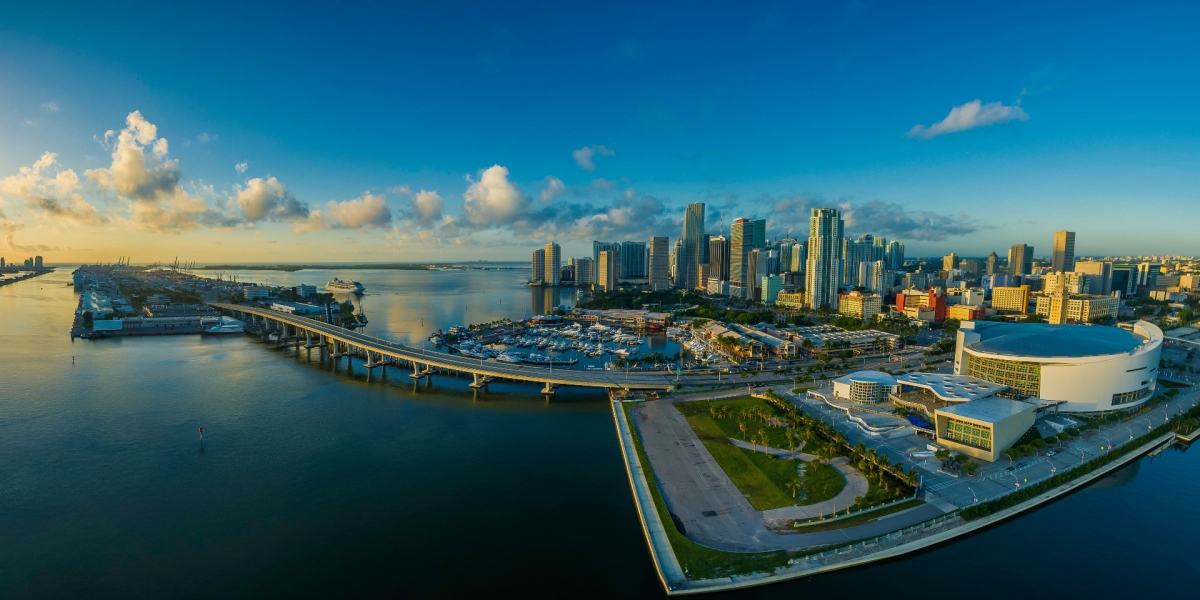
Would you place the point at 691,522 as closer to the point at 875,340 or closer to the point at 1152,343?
the point at 1152,343

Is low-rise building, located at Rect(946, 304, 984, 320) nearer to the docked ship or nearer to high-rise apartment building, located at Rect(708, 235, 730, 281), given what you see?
high-rise apartment building, located at Rect(708, 235, 730, 281)

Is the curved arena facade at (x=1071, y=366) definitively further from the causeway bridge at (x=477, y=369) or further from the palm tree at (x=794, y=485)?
the palm tree at (x=794, y=485)

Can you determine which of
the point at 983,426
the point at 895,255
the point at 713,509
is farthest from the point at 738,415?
the point at 895,255

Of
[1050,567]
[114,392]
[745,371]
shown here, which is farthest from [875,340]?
[114,392]

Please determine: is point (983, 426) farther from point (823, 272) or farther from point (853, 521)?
point (823, 272)

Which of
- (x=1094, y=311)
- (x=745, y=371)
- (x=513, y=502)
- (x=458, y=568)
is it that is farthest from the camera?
(x=1094, y=311)

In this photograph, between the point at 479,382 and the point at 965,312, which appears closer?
the point at 479,382

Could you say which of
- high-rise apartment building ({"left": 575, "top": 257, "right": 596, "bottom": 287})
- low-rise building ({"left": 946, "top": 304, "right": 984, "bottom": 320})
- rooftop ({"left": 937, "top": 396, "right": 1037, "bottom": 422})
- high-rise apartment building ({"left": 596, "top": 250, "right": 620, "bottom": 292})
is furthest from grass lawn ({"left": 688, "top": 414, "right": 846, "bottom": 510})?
high-rise apartment building ({"left": 575, "top": 257, "right": 596, "bottom": 287})
